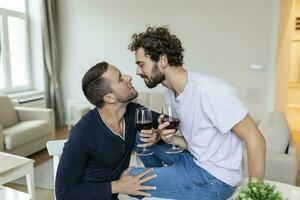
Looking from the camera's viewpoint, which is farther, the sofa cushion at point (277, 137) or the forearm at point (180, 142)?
the sofa cushion at point (277, 137)

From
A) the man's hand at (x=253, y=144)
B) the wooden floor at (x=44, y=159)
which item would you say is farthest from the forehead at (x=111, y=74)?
Answer: the wooden floor at (x=44, y=159)

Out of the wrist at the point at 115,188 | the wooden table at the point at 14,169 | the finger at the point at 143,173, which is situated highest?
the finger at the point at 143,173

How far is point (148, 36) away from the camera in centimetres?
150

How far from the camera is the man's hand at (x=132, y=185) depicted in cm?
137

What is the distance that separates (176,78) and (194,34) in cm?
334

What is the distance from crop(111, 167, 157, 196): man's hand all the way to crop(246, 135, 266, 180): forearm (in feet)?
1.44

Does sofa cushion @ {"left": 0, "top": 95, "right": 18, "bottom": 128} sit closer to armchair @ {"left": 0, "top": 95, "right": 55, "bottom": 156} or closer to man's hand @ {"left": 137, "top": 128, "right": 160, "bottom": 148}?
armchair @ {"left": 0, "top": 95, "right": 55, "bottom": 156}

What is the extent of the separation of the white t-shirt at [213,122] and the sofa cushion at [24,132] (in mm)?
2630

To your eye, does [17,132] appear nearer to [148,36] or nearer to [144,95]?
[144,95]

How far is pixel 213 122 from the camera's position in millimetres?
1323

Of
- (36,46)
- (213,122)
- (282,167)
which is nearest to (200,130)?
(213,122)

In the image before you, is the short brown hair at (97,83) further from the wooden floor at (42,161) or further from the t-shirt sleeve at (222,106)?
the wooden floor at (42,161)

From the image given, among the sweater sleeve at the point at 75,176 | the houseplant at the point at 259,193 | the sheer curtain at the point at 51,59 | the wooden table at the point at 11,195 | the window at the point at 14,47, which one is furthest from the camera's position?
the sheer curtain at the point at 51,59

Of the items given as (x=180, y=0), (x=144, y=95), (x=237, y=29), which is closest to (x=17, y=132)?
(x=144, y=95)
